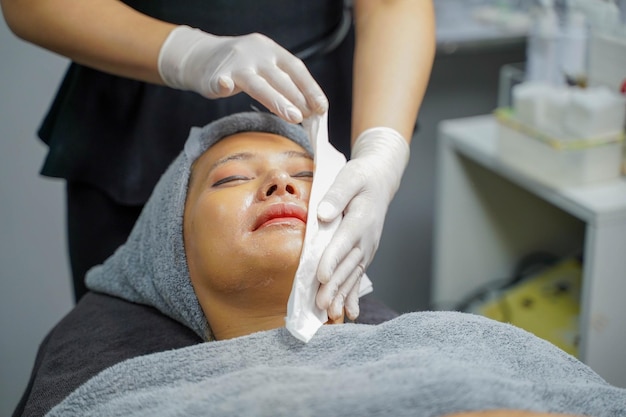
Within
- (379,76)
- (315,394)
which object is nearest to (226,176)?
(379,76)

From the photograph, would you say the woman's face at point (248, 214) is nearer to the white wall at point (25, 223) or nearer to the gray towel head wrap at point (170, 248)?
the gray towel head wrap at point (170, 248)

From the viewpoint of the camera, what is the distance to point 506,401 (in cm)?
82

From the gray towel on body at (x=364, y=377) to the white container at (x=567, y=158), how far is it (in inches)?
29.9

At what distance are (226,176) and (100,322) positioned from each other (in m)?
0.37

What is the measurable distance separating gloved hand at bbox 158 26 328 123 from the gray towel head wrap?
4.1 inches

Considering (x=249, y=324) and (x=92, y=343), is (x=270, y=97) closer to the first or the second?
(x=249, y=324)

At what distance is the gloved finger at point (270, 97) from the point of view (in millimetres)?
1136

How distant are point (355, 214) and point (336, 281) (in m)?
0.11

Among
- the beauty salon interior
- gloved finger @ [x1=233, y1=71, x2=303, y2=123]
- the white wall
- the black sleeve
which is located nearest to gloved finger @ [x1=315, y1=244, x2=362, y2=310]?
gloved finger @ [x1=233, y1=71, x2=303, y2=123]

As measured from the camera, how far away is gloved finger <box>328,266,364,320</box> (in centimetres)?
103

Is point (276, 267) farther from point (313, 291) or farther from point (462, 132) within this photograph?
point (462, 132)

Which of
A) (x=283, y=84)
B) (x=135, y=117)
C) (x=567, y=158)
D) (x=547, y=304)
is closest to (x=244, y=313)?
(x=283, y=84)

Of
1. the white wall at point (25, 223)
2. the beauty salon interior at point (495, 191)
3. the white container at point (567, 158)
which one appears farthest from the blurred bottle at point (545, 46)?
the white wall at point (25, 223)

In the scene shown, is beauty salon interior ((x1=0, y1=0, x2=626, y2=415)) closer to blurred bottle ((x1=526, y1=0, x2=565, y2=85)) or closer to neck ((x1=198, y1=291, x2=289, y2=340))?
blurred bottle ((x1=526, y1=0, x2=565, y2=85))
